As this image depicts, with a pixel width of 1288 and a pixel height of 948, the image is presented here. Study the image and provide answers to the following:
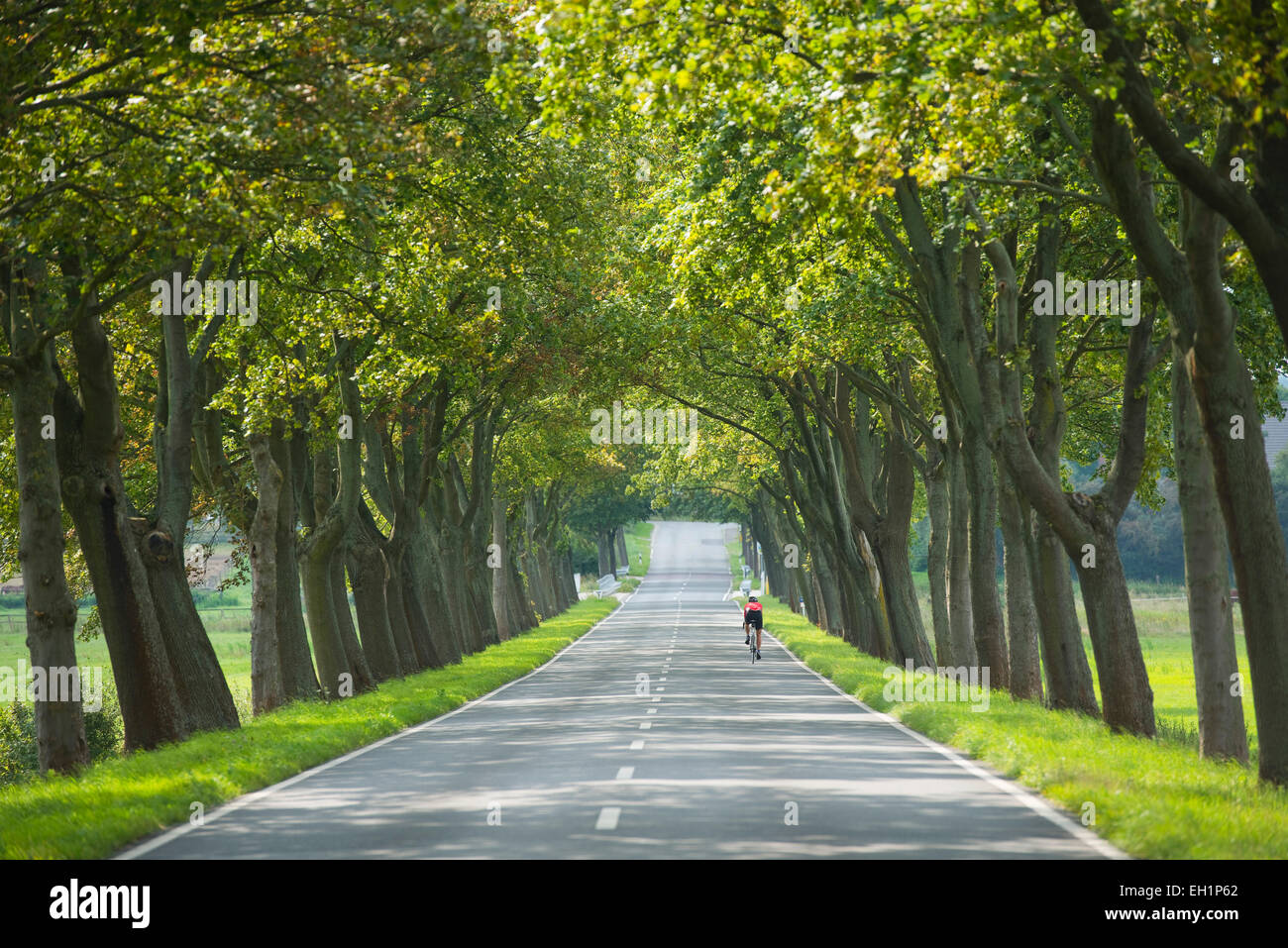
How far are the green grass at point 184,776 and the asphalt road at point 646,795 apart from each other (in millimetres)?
320

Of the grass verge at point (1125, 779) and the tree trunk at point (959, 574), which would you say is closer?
the grass verge at point (1125, 779)

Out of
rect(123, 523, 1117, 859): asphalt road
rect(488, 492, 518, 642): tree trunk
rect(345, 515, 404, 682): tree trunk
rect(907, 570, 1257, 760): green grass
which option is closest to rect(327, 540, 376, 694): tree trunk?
rect(345, 515, 404, 682): tree trunk

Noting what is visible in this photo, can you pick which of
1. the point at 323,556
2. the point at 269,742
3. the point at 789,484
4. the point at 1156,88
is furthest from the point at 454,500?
the point at 1156,88

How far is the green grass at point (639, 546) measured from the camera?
151125mm

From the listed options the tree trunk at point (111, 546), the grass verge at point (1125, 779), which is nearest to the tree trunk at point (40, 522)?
the tree trunk at point (111, 546)

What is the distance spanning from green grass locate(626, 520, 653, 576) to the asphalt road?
4819 inches

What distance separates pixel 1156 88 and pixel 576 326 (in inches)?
651

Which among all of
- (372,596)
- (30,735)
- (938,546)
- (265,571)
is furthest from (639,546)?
(265,571)

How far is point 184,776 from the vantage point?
14570 mm

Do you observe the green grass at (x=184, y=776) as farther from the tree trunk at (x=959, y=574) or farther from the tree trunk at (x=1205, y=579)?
the tree trunk at (x=1205, y=579)

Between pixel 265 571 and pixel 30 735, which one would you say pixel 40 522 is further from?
pixel 30 735

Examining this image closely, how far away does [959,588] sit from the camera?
2852 cm

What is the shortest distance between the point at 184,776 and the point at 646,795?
4.41 meters

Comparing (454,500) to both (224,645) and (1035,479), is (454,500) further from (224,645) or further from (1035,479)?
(224,645)
